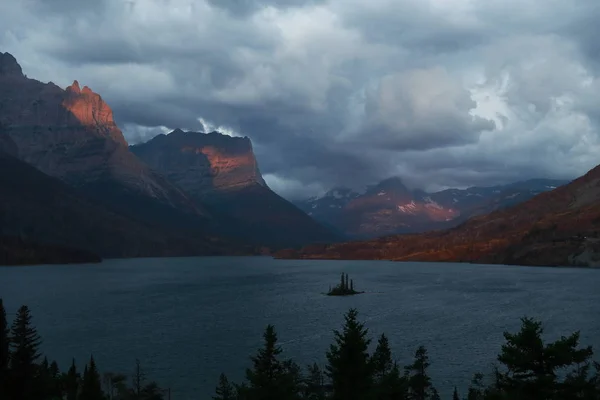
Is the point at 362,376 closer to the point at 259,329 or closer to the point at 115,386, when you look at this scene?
the point at 115,386

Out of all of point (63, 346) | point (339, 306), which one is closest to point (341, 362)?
point (63, 346)

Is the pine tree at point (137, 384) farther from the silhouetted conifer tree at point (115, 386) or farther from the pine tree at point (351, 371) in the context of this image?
the pine tree at point (351, 371)

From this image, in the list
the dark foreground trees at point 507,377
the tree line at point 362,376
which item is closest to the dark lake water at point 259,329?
the tree line at point 362,376

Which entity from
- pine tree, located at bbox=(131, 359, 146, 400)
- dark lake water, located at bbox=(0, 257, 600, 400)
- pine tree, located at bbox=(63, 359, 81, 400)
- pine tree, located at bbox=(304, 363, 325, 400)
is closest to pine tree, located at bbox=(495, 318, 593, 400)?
pine tree, located at bbox=(304, 363, 325, 400)

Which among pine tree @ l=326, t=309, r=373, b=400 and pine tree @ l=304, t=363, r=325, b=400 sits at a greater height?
pine tree @ l=326, t=309, r=373, b=400

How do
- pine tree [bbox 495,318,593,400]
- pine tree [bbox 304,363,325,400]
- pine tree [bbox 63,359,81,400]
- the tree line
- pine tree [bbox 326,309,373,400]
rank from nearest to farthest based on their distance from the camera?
1. pine tree [bbox 495,318,593,400]
2. the tree line
3. pine tree [bbox 326,309,373,400]
4. pine tree [bbox 63,359,81,400]
5. pine tree [bbox 304,363,325,400]

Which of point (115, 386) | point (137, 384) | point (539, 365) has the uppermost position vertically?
point (539, 365)

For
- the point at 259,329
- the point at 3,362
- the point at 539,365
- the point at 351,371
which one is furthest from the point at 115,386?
the point at 539,365

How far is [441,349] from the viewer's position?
11238 cm

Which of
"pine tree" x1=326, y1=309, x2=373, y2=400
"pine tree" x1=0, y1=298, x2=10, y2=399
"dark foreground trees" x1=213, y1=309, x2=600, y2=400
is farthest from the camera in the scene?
"pine tree" x1=0, y1=298, x2=10, y2=399

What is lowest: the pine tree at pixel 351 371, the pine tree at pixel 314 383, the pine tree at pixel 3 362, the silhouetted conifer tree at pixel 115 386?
the silhouetted conifer tree at pixel 115 386

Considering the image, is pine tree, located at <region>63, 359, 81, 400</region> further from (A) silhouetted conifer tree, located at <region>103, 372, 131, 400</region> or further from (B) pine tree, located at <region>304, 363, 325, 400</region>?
(B) pine tree, located at <region>304, 363, 325, 400</region>

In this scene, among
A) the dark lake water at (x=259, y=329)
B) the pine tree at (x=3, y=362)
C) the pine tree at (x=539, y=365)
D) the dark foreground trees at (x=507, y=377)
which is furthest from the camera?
the dark lake water at (x=259, y=329)

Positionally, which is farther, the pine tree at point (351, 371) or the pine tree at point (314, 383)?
the pine tree at point (314, 383)
